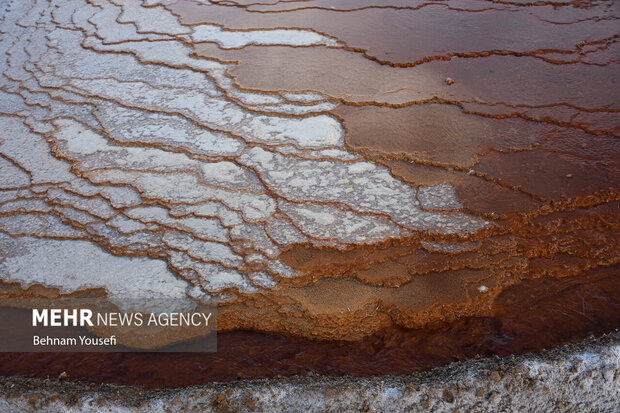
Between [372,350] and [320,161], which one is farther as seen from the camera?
[320,161]

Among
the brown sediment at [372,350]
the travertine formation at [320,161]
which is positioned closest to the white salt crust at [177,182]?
the travertine formation at [320,161]

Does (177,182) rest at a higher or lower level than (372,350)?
higher

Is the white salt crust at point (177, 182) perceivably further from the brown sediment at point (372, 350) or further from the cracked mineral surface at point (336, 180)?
the brown sediment at point (372, 350)

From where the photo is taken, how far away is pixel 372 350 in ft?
5.96

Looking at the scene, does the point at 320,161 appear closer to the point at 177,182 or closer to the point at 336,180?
the point at 336,180

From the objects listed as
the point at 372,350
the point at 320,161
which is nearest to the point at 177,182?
the point at 320,161

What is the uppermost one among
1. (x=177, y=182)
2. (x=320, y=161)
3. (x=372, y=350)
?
(x=320, y=161)

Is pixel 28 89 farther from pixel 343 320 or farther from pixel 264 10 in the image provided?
pixel 343 320

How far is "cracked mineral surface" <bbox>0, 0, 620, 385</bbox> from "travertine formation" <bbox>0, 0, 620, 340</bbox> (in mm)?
11

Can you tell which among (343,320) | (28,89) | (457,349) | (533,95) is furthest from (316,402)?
(28,89)

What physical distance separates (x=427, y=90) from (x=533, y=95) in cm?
55

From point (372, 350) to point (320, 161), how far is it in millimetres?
962

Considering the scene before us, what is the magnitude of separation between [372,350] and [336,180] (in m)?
0.82

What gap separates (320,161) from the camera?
244 cm
